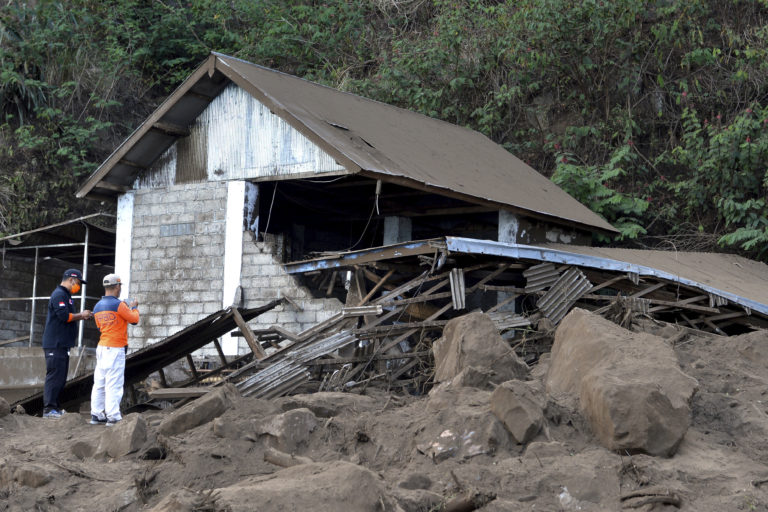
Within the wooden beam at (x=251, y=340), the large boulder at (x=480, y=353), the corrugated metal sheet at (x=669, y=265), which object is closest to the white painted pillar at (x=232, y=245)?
the wooden beam at (x=251, y=340)

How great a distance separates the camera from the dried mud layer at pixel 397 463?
254 inches

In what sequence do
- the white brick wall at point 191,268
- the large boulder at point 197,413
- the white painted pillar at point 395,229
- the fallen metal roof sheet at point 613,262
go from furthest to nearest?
the white painted pillar at point 395,229, the white brick wall at point 191,268, the fallen metal roof sheet at point 613,262, the large boulder at point 197,413

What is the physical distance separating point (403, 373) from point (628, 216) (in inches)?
406

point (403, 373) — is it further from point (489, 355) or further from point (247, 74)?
point (247, 74)

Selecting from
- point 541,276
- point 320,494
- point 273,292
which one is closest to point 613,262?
point 541,276

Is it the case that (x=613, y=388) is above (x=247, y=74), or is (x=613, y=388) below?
below

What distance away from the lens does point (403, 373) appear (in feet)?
40.0

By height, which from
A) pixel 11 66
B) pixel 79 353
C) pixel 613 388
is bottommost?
pixel 79 353

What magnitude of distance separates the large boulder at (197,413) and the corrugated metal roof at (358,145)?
537 cm

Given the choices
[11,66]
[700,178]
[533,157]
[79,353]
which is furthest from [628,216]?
[11,66]

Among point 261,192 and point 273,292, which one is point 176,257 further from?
A: point 273,292

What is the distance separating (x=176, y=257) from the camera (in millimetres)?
15688

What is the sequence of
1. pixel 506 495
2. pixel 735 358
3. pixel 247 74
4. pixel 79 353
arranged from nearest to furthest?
1. pixel 506 495
2. pixel 735 358
3. pixel 247 74
4. pixel 79 353

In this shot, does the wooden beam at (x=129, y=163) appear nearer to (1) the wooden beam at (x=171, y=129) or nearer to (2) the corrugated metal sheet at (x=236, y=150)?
(2) the corrugated metal sheet at (x=236, y=150)
